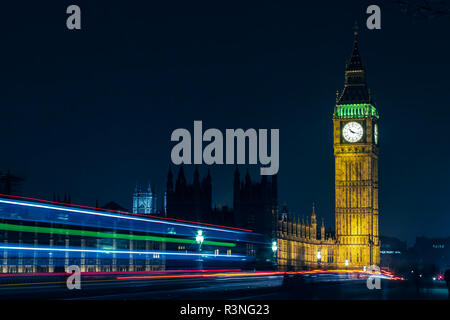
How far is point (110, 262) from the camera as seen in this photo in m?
36.3

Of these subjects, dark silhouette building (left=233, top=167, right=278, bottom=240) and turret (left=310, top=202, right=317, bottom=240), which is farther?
turret (left=310, top=202, right=317, bottom=240)

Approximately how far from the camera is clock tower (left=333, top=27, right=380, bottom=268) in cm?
11462

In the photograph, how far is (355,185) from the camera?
11550 cm

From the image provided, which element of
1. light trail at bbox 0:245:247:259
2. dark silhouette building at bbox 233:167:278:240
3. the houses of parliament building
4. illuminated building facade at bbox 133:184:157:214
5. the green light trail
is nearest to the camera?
the green light trail

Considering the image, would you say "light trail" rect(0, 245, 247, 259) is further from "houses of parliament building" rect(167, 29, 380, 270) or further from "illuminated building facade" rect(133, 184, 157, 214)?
"illuminated building facade" rect(133, 184, 157, 214)

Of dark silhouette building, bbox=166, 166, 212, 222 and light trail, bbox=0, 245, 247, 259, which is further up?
dark silhouette building, bbox=166, 166, 212, 222

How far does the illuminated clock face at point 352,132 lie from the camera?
115 metres

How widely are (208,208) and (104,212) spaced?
6474 centimetres

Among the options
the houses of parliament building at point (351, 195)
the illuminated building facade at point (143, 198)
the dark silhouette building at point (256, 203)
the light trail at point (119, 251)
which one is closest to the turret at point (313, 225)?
the houses of parliament building at point (351, 195)

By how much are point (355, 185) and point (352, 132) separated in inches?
284

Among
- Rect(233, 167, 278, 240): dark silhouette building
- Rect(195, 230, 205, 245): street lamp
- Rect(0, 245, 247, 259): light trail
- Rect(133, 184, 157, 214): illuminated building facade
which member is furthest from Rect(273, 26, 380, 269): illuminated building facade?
Rect(195, 230, 205, 245): street lamp

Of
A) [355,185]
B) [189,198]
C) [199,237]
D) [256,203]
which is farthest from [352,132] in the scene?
[199,237]

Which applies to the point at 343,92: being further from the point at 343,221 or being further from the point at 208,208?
the point at 208,208
